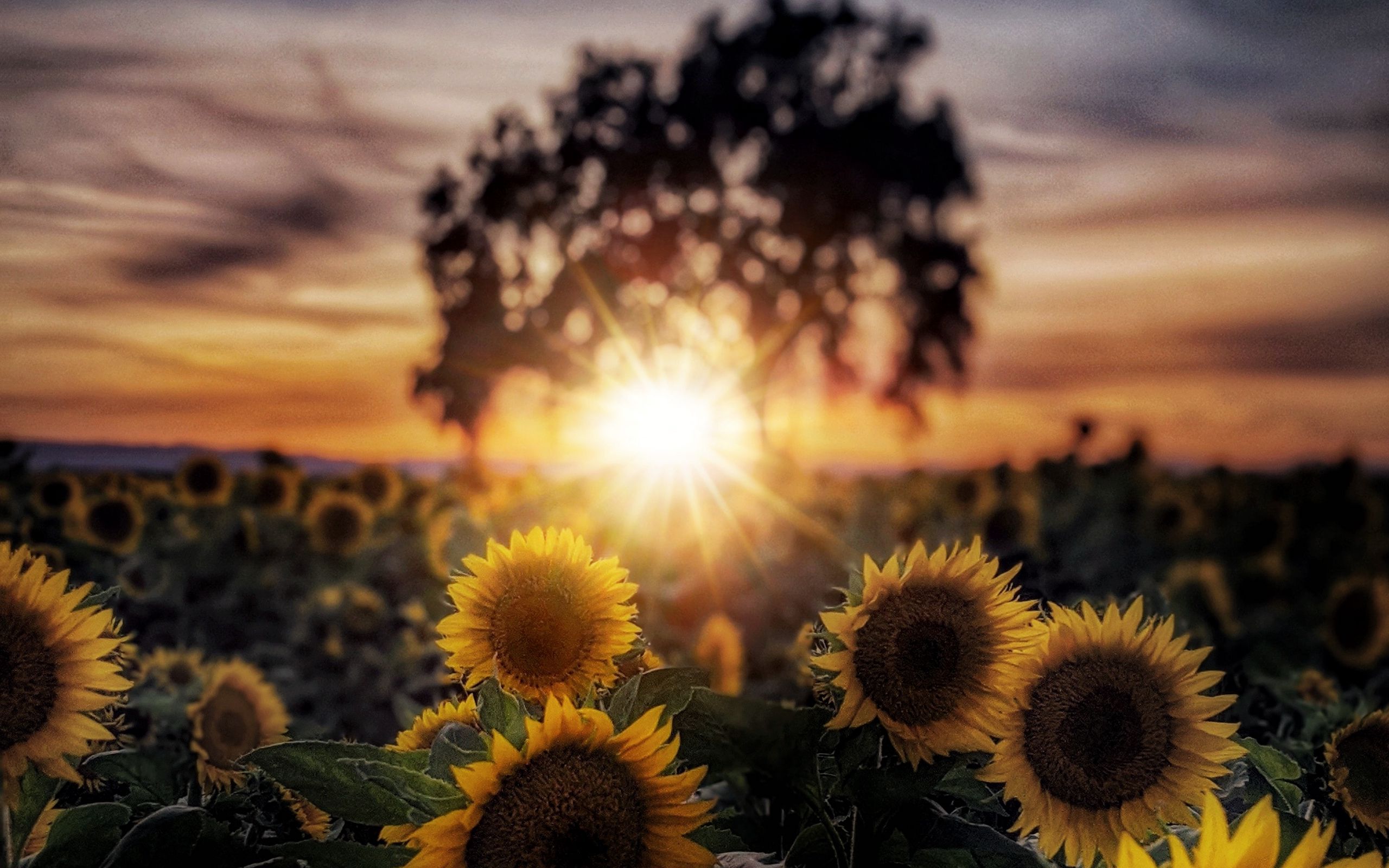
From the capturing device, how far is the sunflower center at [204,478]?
34.2 ft

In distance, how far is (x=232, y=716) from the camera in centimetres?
396

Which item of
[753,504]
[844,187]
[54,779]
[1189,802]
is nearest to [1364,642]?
[753,504]

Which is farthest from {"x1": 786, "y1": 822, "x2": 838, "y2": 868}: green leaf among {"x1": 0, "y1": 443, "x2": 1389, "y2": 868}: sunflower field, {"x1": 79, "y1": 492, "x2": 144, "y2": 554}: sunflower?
{"x1": 79, "y1": 492, "x2": 144, "y2": 554}: sunflower

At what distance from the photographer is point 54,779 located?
149 centimetres

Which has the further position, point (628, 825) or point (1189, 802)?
point (1189, 802)

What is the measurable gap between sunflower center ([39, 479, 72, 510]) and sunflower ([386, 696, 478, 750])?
862 cm

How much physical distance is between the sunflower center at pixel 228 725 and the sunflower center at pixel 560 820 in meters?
2.30

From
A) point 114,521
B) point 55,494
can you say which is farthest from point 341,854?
point 55,494

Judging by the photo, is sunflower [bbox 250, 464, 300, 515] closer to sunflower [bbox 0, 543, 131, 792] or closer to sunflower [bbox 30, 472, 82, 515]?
sunflower [bbox 30, 472, 82, 515]

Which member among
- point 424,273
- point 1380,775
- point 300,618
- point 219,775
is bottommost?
point 219,775

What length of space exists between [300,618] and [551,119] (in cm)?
2021

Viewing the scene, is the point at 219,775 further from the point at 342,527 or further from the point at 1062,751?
the point at 342,527

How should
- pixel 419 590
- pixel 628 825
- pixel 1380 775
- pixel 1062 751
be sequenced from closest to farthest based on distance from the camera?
pixel 628 825 < pixel 1062 751 < pixel 1380 775 < pixel 419 590

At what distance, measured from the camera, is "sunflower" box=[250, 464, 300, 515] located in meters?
10.3
